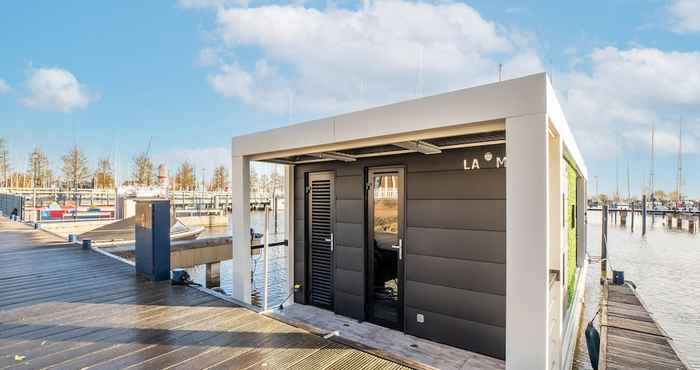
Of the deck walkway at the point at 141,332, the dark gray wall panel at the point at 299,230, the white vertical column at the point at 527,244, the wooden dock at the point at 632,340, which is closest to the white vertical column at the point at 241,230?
the deck walkway at the point at 141,332

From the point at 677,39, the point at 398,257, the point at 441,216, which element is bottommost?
the point at 398,257

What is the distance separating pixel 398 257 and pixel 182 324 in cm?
232

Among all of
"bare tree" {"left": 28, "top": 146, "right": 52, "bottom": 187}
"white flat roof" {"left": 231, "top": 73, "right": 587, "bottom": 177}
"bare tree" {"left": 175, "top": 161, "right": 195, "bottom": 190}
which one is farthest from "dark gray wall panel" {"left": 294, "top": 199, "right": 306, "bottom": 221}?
"bare tree" {"left": 175, "top": 161, "right": 195, "bottom": 190}

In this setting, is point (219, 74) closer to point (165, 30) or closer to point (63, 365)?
point (165, 30)

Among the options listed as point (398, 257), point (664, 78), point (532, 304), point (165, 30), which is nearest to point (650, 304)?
point (398, 257)

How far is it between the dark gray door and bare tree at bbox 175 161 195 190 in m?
32.2

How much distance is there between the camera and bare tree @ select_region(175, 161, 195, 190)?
108 feet

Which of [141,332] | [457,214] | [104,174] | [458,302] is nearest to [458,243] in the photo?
[457,214]

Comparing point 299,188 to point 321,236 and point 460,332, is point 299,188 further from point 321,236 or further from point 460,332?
point 460,332

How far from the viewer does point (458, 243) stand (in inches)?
133

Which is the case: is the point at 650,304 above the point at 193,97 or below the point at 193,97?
below

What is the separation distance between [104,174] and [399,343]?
32341 millimetres

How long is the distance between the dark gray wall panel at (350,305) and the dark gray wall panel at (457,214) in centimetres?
132

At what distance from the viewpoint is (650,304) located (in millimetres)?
7473
